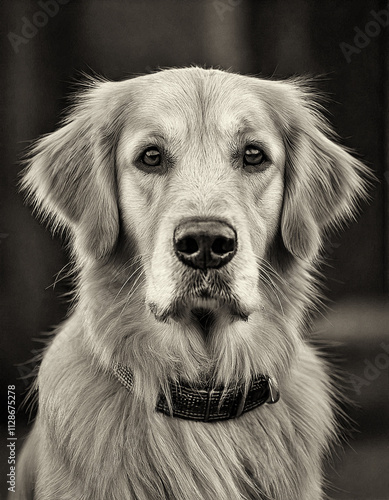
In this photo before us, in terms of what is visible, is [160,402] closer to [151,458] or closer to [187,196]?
[151,458]

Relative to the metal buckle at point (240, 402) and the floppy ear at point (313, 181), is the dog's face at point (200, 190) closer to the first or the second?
the floppy ear at point (313, 181)

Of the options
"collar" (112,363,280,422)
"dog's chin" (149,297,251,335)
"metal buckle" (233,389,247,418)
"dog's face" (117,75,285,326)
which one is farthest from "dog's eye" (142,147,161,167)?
"metal buckle" (233,389,247,418)

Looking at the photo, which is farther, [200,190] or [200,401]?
[200,401]

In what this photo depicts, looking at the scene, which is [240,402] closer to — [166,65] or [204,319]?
[204,319]

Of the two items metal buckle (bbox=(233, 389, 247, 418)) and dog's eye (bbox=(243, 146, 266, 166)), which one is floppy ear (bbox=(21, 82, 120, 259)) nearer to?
dog's eye (bbox=(243, 146, 266, 166))

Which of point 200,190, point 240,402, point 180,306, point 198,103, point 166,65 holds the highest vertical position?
point 166,65

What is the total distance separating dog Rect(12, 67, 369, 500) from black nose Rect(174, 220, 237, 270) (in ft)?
0.24

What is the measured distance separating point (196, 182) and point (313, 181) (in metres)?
0.57

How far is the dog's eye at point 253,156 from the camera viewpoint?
2152mm

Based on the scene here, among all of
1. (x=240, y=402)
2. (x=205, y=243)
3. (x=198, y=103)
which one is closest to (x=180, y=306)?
(x=205, y=243)

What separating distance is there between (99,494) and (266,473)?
0.59 m

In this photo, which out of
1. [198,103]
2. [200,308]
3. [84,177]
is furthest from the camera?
[84,177]

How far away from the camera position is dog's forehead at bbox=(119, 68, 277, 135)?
213 centimetres

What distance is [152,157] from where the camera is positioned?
2137 mm
